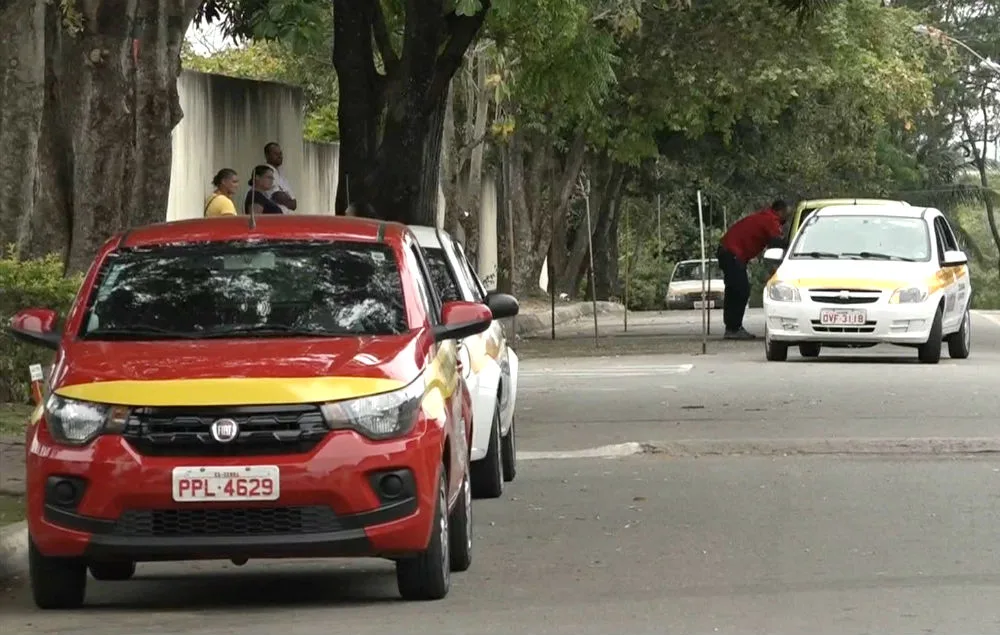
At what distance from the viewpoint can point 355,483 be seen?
8680 mm

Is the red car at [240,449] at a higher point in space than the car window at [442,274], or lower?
lower

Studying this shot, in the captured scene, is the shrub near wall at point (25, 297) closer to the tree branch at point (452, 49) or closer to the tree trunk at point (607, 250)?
the tree branch at point (452, 49)

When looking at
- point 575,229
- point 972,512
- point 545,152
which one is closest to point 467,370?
point 972,512

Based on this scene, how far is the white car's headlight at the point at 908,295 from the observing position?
23.3 metres

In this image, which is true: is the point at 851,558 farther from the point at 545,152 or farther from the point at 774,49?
the point at 545,152

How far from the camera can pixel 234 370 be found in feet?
28.9

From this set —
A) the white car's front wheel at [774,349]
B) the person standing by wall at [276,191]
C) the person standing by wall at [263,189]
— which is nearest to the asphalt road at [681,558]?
the person standing by wall at [263,189]

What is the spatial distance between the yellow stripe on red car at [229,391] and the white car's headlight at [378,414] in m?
0.03

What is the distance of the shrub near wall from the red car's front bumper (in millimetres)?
6543

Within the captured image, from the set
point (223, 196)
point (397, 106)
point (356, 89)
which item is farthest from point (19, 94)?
point (356, 89)

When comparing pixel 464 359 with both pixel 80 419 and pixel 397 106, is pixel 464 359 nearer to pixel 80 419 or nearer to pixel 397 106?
pixel 80 419

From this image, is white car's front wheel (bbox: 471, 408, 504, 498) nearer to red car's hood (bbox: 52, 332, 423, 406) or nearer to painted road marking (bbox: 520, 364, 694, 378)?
red car's hood (bbox: 52, 332, 423, 406)

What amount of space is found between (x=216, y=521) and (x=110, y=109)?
7.82 m

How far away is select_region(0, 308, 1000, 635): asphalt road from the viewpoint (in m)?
8.64
